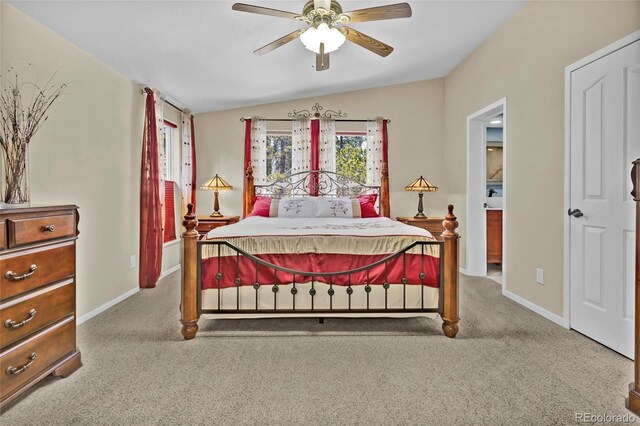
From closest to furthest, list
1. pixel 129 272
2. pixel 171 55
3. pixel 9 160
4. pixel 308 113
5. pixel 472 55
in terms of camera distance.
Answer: pixel 9 160 → pixel 171 55 → pixel 129 272 → pixel 472 55 → pixel 308 113

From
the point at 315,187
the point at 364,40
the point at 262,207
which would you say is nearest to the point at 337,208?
the point at 315,187

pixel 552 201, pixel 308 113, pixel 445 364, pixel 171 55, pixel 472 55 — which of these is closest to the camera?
pixel 445 364

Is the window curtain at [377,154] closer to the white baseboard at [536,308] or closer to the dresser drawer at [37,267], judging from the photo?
the white baseboard at [536,308]

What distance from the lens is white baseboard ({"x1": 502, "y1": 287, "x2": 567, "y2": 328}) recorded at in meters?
2.81

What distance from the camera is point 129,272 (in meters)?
3.69

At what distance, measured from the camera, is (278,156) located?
16.9 ft

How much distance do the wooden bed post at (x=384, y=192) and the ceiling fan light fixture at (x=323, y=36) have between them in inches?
109

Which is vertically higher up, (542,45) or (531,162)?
(542,45)

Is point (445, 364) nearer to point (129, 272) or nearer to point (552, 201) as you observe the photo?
point (552, 201)

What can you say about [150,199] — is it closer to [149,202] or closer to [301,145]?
[149,202]

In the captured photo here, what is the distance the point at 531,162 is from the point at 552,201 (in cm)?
47

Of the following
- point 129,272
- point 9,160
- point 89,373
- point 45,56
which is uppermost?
point 45,56

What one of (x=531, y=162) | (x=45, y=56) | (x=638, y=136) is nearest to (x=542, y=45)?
(x=531, y=162)

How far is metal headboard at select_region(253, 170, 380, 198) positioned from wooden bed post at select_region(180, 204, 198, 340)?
8.46 ft
